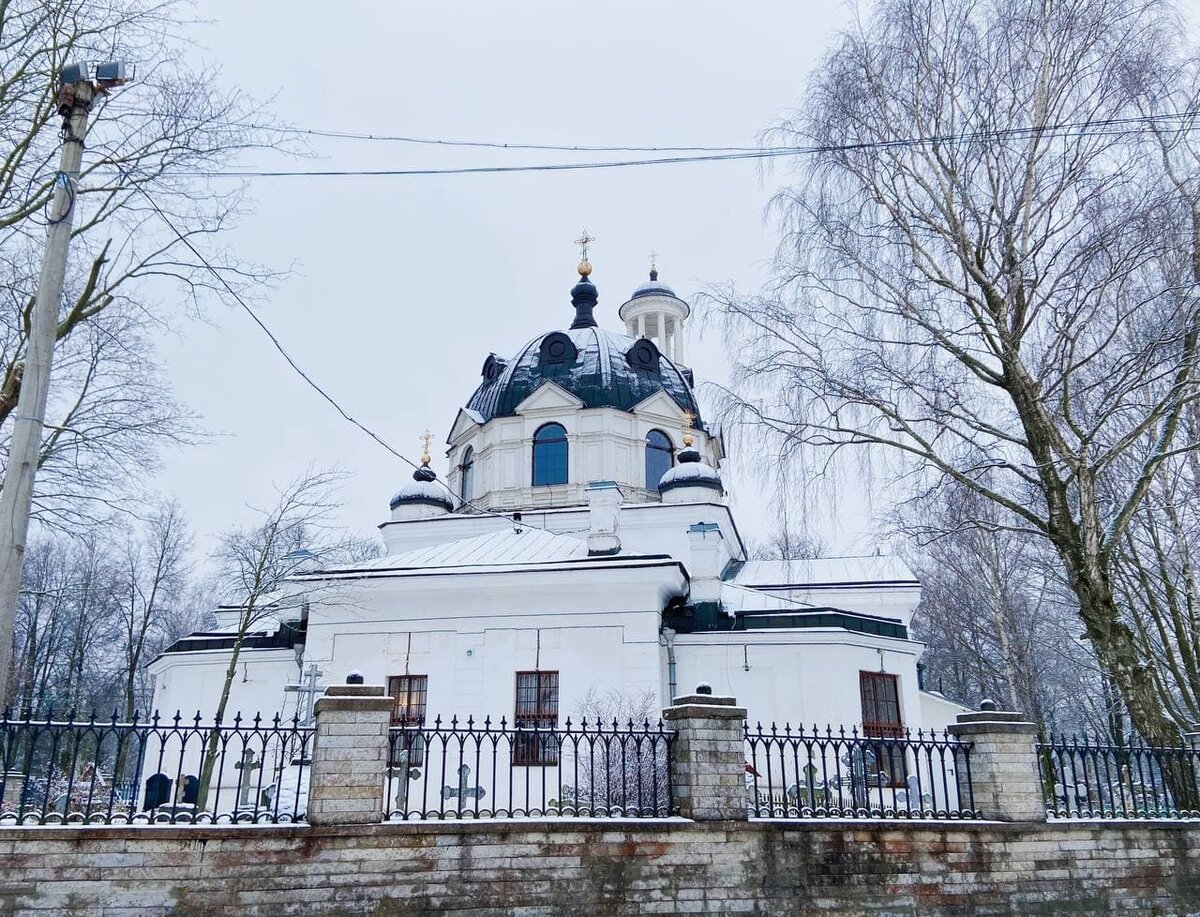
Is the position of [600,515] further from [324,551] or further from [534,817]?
[534,817]

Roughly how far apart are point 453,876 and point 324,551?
15205 millimetres

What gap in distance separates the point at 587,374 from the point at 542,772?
17375 mm

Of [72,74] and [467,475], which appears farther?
[467,475]

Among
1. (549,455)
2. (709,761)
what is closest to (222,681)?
(549,455)

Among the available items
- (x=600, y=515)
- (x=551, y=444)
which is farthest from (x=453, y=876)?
(x=551, y=444)

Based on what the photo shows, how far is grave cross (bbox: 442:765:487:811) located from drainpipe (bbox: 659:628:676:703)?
5.33 m

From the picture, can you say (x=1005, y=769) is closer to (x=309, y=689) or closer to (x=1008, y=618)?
(x=309, y=689)

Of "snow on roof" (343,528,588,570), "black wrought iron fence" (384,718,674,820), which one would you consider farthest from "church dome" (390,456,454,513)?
"black wrought iron fence" (384,718,674,820)

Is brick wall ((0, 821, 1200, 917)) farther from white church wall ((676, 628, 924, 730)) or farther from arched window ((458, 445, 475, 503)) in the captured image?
arched window ((458, 445, 475, 503))

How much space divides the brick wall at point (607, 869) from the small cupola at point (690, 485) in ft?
46.3

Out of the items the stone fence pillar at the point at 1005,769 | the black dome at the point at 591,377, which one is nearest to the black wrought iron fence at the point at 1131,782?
the stone fence pillar at the point at 1005,769

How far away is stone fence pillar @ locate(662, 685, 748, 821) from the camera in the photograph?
9.48 metres

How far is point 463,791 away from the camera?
9.24 meters

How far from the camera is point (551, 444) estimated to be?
2673 cm
